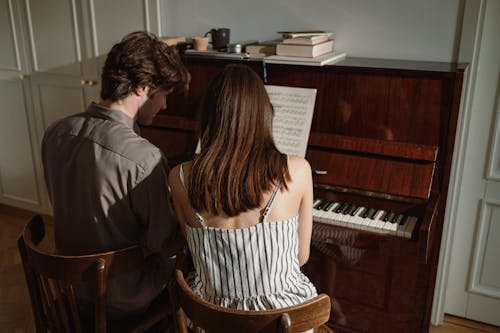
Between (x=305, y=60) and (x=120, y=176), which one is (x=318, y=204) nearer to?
(x=305, y=60)

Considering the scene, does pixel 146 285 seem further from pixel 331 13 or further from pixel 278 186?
pixel 331 13

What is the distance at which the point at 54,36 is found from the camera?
9.96 ft

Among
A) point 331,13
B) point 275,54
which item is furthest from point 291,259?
point 331,13

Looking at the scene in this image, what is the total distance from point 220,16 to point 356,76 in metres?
0.92

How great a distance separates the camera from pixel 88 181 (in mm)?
1423

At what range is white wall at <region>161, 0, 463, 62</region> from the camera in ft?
6.80

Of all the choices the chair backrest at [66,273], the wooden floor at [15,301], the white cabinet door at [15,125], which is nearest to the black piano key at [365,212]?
the chair backrest at [66,273]

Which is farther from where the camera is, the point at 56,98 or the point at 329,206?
the point at 56,98

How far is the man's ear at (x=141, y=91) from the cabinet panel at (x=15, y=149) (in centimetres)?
209

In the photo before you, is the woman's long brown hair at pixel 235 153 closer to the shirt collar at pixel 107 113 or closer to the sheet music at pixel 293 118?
the shirt collar at pixel 107 113

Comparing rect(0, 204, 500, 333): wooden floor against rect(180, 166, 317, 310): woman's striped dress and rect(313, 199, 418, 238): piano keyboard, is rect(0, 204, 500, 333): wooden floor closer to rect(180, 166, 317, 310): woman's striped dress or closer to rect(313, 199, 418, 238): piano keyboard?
rect(313, 199, 418, 238): piano keyboard

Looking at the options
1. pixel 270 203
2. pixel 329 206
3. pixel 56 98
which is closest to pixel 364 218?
pixel 329 206

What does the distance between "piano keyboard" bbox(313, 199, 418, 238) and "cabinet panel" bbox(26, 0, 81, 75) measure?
76.5 inches

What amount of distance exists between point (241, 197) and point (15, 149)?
Answer: 2.80 meters
